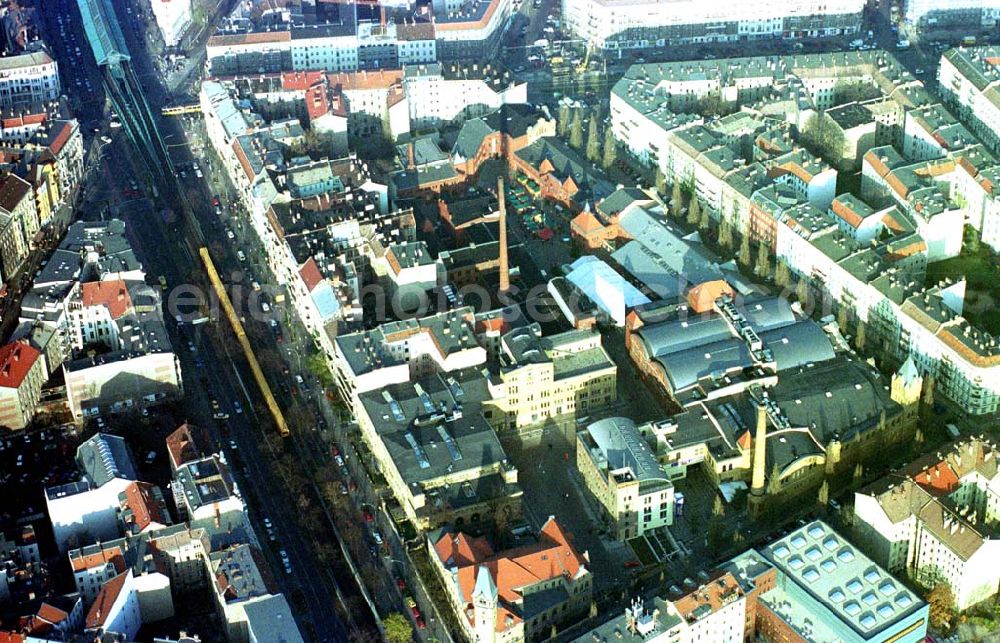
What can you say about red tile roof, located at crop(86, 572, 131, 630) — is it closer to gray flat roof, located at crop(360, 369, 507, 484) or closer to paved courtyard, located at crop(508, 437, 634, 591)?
gray flat roof, located at crop(360, 369, 507, 484)

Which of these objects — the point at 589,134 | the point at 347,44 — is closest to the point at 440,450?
the point at 589,134

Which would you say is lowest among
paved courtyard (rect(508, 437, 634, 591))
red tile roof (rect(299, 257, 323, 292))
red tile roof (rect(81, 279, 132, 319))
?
paved courtyard (rect(508, 437, 634, 591))

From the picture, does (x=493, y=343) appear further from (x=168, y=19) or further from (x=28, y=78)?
(x=168, y=19)

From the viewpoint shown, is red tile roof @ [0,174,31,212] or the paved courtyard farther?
red tile roof @ [0,174,31,212]

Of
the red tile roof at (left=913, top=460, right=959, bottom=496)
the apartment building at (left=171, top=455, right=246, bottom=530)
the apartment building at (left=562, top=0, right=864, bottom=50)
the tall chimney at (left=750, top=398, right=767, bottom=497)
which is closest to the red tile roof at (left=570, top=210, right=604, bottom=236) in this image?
the tall chimney at (left=750, top=398, right=767, bottom=497)

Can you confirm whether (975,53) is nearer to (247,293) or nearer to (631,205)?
(631,205)
